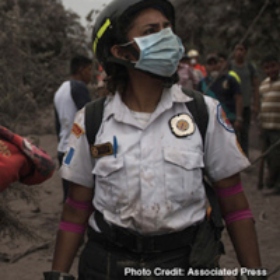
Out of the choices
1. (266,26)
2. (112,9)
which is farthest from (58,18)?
(112,9)

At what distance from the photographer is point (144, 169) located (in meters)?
2.22

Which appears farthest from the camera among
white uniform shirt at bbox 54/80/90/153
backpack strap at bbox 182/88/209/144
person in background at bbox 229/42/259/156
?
person in background at bbox 229/42/259/156

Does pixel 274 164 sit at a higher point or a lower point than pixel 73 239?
lower

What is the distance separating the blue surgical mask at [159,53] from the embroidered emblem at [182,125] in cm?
22

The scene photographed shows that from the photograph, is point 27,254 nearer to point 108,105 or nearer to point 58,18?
point 108,105

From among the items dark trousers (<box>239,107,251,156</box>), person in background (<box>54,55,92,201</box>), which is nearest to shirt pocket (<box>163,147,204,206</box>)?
person in background (<box>54,55,92,201</box>)

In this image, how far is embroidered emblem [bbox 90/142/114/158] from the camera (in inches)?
90.3

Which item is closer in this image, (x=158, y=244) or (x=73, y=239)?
(x=158, y=244)

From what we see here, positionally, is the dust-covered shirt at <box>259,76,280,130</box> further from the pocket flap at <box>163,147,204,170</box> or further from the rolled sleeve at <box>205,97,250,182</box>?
the pocket flap at <box>163,147,204,170</box>

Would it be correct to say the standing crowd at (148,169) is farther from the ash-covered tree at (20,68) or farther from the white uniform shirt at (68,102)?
the white uniform shirt at (68,102)

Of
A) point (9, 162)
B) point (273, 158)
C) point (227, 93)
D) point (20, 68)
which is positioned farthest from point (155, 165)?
point (227, 93)

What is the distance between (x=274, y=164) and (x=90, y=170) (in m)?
5.65

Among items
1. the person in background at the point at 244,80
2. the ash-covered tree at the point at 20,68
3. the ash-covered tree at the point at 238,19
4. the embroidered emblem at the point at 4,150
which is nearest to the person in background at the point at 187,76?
the ash-covered tree at the point at 238,19

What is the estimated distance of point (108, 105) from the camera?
2430mm
